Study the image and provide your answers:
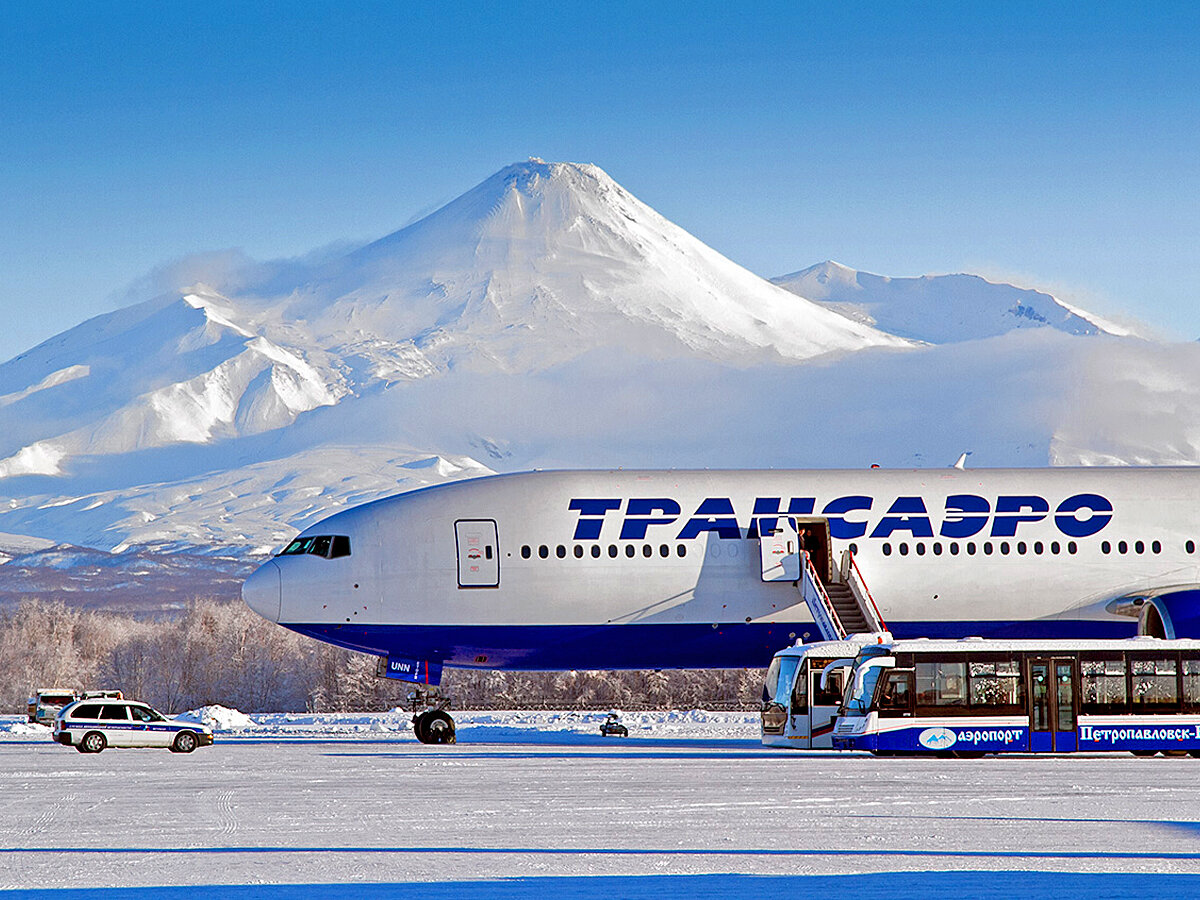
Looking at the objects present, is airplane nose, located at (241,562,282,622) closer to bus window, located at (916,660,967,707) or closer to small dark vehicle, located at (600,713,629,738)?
small dark vehicle, located at (600,713,629,738)

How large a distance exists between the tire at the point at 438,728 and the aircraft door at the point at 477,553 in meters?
3.14

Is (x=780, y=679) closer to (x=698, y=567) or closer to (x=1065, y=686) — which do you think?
(x=698, y=567)

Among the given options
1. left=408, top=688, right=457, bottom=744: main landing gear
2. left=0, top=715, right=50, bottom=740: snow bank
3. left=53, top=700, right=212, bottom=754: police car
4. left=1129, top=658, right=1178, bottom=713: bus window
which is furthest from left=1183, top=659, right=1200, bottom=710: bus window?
left=0, top=715, right=50, bottom=740: snow bank

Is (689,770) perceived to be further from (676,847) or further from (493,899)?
(493,899)

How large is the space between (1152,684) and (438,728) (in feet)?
48.3

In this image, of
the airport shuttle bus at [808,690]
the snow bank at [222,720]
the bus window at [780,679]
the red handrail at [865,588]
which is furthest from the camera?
the snow bank at [222,720]

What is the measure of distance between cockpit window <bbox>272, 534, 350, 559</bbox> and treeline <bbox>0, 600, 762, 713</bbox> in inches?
1729

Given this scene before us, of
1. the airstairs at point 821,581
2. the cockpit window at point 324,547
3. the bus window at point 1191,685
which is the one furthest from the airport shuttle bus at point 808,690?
the cockpit window at point 324,547

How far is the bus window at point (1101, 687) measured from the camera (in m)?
30.9

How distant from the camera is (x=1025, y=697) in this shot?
1214 inches

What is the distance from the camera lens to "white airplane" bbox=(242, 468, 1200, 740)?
3544cm

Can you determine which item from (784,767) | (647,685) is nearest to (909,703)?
(784,767)

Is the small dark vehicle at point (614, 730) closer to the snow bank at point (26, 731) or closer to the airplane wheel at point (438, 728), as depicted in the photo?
the airplane wheel at point (438, 728)

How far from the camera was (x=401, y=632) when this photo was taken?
116 feet
